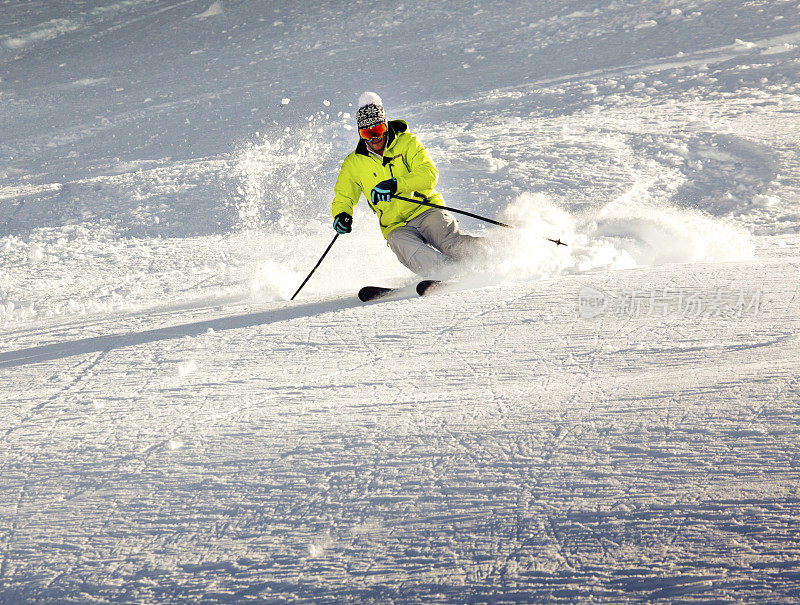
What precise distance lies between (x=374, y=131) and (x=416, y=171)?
37 cm

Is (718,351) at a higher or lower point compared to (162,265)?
lower

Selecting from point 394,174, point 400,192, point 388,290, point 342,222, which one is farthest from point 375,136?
point 388,290

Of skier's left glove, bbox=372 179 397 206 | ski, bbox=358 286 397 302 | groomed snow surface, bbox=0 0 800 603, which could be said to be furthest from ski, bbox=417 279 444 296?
skier's left glove, bbox=372 179 397 206

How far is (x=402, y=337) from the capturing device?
3258 millimetres

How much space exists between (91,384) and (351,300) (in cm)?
160

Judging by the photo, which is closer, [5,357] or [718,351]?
[718,351]

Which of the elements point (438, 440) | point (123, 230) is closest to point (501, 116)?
point (123, 230)

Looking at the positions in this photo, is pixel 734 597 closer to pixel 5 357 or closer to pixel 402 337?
pixel 402 337

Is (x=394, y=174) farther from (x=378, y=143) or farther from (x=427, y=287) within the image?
(x=427, y=287)

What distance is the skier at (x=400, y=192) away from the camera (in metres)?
4.27

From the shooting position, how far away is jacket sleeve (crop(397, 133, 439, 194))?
4.38 metres

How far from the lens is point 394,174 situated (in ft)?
14.5

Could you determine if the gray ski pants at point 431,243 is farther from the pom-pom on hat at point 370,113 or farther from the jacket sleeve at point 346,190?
the pom-pom on hat at point 370,113

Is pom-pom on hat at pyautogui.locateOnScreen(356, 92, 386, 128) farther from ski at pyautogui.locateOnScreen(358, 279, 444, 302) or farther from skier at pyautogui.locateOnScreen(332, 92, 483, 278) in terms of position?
ski at pyautogui.locateOnScreen(358, 279, 444, 302)
